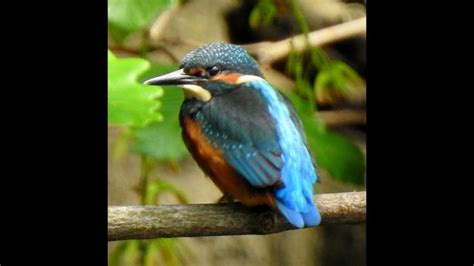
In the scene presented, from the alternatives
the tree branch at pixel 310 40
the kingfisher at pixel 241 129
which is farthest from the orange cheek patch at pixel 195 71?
the tree branch at pixel 310 40

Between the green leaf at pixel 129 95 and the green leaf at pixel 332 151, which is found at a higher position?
the green leaf at pixel 129 95

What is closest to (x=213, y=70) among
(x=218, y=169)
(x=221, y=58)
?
(x=221, y=58)

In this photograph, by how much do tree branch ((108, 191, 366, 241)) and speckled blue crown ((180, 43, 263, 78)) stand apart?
6.9 inches

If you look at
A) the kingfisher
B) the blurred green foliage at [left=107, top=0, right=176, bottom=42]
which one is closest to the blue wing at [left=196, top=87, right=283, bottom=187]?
the kingfisher

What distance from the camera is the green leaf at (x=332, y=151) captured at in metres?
1.23

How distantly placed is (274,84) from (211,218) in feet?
0.68

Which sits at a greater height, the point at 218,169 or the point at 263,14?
the point at 263,14

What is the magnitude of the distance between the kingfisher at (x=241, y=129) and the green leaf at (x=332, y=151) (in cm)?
7

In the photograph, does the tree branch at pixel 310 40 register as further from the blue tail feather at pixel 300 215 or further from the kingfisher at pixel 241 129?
the blue tail feather at pixel 300 215

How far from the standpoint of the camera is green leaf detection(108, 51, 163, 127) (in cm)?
114

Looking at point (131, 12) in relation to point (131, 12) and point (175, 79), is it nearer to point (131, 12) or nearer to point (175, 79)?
point (131, 12)

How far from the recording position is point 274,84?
1.24 m

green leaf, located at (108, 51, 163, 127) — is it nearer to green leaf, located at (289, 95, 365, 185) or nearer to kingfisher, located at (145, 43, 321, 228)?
kingfisher, located at (145, 43, 321, 228)
